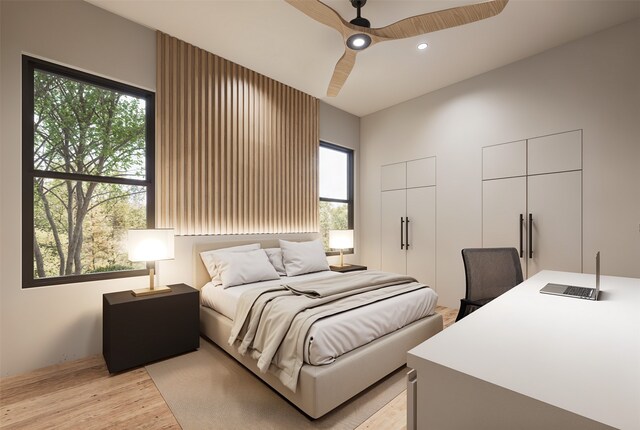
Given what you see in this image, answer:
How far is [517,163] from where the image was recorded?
135 inches

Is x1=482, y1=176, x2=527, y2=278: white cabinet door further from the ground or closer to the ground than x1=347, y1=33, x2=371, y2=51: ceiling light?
closer to the ground

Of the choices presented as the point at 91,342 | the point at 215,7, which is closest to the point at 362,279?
the point at 91,342

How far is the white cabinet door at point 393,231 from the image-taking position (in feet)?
14.9

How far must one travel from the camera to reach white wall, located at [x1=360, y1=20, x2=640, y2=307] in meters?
2.78

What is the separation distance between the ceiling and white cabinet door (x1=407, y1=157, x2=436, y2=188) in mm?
1048

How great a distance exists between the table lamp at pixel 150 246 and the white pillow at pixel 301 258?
129 cm

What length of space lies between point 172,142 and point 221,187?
2.27ft

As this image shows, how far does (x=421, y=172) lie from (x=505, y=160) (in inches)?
42.6

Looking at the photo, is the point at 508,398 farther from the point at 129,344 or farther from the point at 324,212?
the point at 324,212

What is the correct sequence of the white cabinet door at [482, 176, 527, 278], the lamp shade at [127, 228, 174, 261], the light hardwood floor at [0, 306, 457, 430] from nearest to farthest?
the light hardwood floor at [0, 306, 457, 430] < the lamp shade at [127, 228, 174, 261] < the white cabinet door at [482, 176, 527, 278]

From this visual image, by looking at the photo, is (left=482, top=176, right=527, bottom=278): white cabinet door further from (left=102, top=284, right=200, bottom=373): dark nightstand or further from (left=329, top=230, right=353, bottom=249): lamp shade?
(left=102, top=284, right=200, bottom=373): dark nightstand

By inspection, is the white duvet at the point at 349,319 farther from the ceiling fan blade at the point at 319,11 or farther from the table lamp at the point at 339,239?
the ceiling fan blade at the point at 319,11

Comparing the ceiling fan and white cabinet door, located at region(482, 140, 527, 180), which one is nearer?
the ceiling fan

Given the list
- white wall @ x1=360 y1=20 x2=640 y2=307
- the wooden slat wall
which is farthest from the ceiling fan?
white wall @ x1=360 y1=20 x2=640 y2=307
